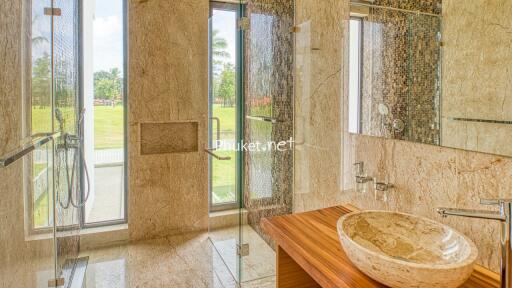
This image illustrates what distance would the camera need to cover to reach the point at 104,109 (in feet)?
9.89

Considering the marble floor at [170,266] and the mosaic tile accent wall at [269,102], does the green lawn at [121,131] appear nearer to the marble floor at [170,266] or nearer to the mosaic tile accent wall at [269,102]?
the mosaic tile accent wall at [269,102]

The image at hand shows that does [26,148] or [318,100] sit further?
[318,100]

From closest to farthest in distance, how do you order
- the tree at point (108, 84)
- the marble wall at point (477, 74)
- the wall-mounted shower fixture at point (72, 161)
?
1. the marble wall at point (477, 74)
2. the wall-mounted shower fixture at point (72, 161)
3. the tree at point (108, 84)

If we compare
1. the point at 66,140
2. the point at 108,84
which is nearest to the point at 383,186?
the point at 66,140

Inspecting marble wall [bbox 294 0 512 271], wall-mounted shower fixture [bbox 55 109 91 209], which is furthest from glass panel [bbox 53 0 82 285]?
marble wall [bbox 294 0 512 271]

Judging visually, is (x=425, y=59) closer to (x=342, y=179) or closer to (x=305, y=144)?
(x=342, y=179)

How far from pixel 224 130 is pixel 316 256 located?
2.06 metres

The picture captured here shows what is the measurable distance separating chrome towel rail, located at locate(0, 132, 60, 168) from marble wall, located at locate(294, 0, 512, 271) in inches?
62.7

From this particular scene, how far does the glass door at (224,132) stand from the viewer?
2863 millimetres

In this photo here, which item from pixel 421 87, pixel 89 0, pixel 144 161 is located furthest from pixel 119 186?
pixel 421 87

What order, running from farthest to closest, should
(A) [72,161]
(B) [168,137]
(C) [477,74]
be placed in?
(B) [168,137], (A) [72,161], (C) [477,74]

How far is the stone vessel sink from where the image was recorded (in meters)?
0.83

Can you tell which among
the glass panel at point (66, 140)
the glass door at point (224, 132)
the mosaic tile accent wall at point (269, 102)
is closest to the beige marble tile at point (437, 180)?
the mosaic tile accent wall at point (269, 102)

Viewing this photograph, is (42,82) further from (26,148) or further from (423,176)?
(423,176)
